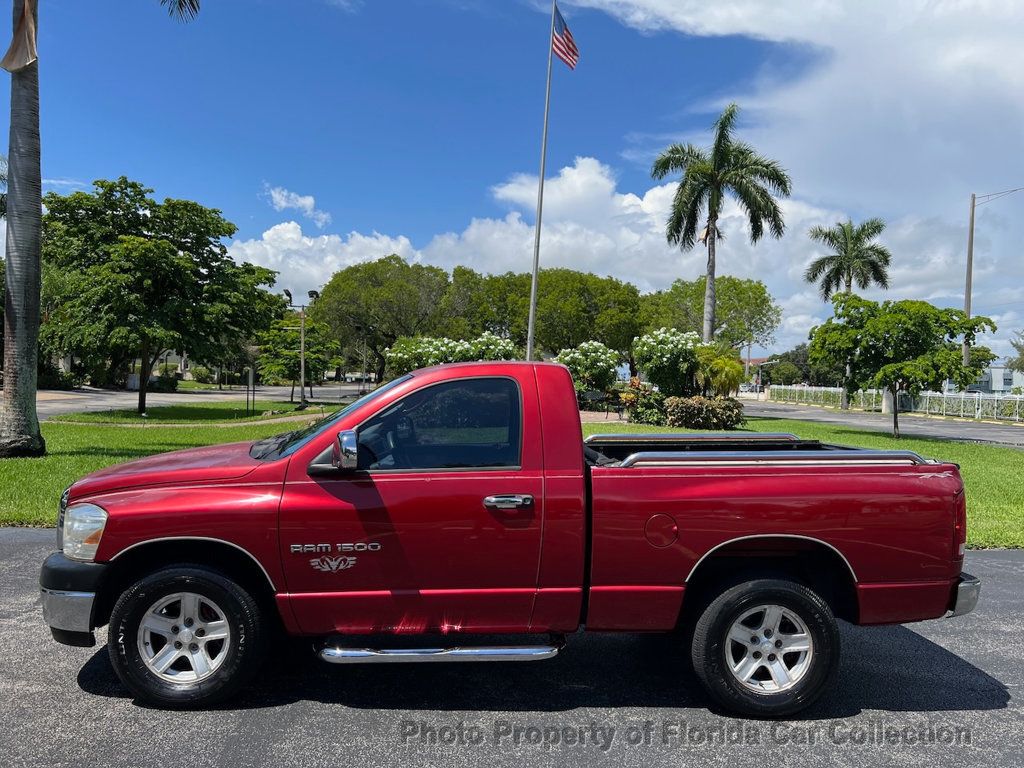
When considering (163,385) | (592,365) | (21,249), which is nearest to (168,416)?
(21,249)

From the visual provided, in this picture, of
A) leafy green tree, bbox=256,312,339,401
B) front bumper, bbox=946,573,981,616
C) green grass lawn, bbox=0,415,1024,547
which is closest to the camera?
front bumper, bbox=946,573,981,616

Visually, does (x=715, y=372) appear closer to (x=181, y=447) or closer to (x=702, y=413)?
(x=702, y=413)

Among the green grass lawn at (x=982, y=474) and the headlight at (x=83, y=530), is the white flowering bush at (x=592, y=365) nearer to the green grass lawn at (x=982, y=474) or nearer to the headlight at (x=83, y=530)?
the green grass lawn at (x=982, y=474)

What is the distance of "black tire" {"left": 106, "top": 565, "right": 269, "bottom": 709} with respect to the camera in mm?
3699

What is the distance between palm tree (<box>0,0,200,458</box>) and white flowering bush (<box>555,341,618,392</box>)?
19.8 meters

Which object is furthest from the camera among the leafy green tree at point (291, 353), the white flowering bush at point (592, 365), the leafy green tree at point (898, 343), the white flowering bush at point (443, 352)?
the leafy green tree at point (291, 353)

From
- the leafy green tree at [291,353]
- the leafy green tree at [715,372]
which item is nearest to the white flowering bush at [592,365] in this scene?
the leafy green tree at [715,372]

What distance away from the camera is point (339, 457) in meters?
3.62

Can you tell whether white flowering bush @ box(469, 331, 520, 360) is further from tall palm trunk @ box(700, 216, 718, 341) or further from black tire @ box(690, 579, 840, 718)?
black tire @ box(690, 579, 840, 718)

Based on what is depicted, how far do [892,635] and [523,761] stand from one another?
3215 mm

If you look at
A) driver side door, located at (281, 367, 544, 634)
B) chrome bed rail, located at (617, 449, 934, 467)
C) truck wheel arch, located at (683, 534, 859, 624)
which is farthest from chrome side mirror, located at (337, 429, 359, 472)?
truck wheel arch, located at (683, 534, 859, 624)

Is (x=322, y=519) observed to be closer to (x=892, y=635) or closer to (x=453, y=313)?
(x=892, y=635)

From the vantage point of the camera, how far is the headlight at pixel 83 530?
372 centimetres

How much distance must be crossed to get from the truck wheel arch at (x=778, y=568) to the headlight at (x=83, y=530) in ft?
9.87
